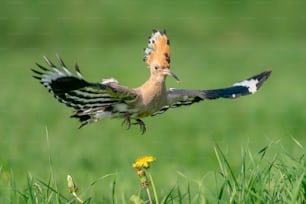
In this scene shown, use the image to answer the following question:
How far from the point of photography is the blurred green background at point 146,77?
8.49 m

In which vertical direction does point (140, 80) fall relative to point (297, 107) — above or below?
above

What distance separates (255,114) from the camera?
11.0 meters

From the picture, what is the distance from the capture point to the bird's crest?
3.82m

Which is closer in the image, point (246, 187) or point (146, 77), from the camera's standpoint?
point (246, 187)

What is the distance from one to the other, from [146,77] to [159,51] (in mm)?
9612

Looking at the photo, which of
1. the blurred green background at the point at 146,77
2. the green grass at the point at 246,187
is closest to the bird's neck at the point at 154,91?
the green grass at the point at 246,187

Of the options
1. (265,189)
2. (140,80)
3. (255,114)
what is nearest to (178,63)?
(140,80)

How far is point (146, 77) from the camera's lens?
1346 centimetres

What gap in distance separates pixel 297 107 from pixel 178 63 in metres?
4.51

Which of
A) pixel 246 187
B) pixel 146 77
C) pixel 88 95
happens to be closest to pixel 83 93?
pixel 88 95

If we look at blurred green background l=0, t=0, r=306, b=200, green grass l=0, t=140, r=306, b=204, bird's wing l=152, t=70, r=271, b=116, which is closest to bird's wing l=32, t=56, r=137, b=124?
bird's wing l=152, t=70, r=271, b=116

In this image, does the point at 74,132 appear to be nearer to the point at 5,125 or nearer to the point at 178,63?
the point at 5,125

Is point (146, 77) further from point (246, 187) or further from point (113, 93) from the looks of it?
point (113, 93)

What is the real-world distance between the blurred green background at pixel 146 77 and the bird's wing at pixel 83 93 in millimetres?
572
